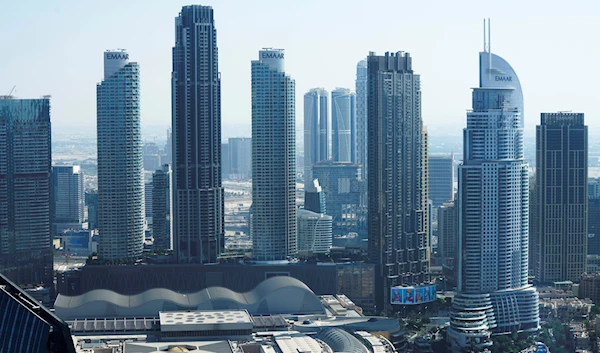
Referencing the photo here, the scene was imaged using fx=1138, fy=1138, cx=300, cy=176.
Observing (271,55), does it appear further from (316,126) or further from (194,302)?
(316,126)

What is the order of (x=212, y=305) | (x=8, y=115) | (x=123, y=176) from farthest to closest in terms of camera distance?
(x=123, y=176) → (x=8, y=115) → (x=212, y=305)

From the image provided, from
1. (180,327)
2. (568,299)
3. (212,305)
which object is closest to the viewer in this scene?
(180,327)

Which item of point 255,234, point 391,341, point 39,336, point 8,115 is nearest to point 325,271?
point 255,234

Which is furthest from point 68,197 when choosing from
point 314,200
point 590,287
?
point 590,287

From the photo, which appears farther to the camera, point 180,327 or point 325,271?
point 325,271

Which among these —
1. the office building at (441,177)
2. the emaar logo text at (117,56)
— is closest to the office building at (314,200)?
the office building at (441,177)

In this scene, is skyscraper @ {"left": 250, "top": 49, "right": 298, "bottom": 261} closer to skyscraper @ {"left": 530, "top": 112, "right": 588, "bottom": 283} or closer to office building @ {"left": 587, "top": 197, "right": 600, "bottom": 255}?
skyscraper @ {"left": 530, "top": 112, "right": 588, "bottom": 283}

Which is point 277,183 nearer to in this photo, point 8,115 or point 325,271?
point 325,271
